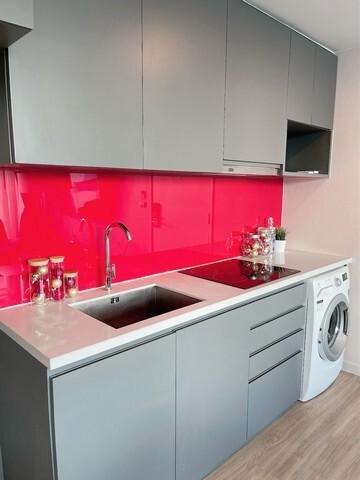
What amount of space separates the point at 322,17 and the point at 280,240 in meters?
1.56

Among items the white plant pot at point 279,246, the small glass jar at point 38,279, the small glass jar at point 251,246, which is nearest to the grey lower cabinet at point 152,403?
the small glass jar at point 38,279

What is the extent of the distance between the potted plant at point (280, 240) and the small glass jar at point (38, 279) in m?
1.89

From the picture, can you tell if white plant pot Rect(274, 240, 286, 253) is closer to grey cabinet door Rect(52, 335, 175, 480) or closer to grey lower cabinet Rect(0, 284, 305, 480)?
grey lower cabinet Rect(0, 284, 305, 480)

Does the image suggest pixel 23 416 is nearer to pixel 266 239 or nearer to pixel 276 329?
pixel 276 329

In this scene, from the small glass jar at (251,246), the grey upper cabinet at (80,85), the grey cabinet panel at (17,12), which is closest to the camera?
the grey cabinet panel at (17,12)

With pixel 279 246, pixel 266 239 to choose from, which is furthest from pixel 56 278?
pixel 279 246

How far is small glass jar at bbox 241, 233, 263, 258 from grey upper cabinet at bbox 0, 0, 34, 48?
2.08 meters

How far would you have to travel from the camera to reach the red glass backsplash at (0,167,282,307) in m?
1.55

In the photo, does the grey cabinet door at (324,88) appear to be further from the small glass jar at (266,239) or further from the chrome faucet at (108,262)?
the chrome faucet at (108,262)

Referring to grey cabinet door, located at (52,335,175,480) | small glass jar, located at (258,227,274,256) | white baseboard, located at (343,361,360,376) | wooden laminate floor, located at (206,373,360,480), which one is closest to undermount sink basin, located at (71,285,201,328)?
grey cabinet door, located at (52,335,175,480)

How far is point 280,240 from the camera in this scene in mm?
2875

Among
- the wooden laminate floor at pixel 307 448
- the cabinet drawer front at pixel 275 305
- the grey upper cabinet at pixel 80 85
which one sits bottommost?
the wooden laminate floor at pixel 307 448

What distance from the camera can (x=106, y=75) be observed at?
1.33 m

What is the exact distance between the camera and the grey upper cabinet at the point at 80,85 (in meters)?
1.15
